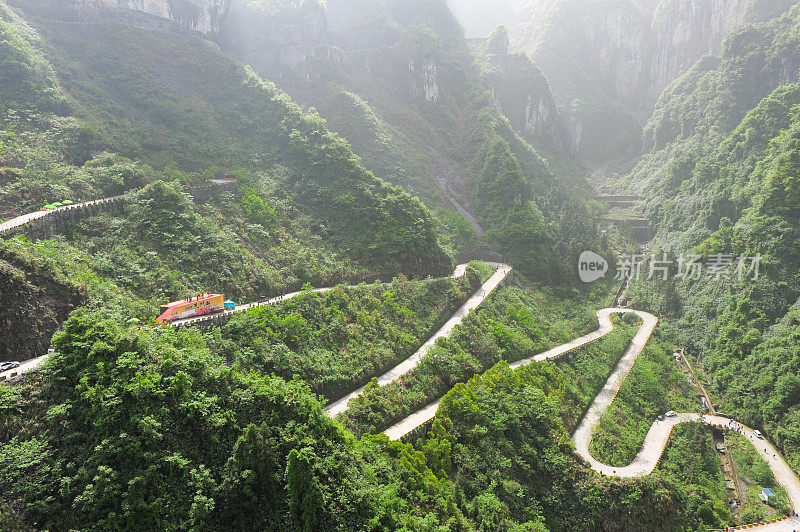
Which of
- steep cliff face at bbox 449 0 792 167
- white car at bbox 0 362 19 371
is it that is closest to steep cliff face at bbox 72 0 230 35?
white car at bbox 0 362 19 371

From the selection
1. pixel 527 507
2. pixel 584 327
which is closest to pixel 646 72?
pixel 584 327

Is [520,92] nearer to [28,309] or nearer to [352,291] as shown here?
[352,291]

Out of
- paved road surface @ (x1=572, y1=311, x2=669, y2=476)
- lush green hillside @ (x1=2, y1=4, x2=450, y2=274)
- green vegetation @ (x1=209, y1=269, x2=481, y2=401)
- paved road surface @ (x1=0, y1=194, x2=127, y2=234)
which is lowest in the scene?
paved road surface @ (x1=572, y1=311, x2=669, y2=476)

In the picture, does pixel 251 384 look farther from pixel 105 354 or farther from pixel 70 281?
pixel 70 281

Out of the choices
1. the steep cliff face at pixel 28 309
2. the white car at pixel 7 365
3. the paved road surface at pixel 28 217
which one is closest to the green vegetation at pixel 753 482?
the white car at pixel 7 365

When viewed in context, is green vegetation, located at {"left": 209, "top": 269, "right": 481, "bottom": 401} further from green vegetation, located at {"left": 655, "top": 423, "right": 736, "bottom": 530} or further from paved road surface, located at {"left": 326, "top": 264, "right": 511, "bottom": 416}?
green vegetation, located at {"left": 655, "top": 423, "right": 736, "bottom": 530}

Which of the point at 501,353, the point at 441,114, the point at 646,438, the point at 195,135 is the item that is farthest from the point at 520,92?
the point at 646,438
